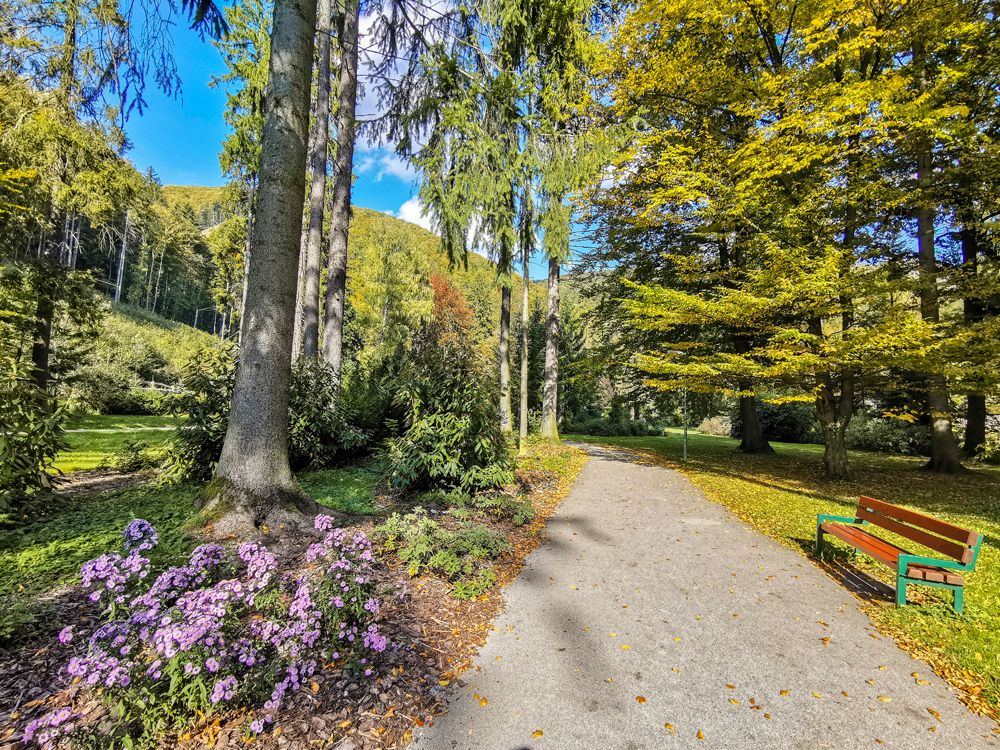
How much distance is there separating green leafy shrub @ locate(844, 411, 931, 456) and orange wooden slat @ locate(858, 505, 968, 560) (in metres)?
11.7

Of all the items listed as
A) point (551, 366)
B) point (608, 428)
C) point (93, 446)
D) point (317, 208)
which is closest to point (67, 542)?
point (93, 446)

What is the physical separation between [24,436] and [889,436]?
75.0 feet

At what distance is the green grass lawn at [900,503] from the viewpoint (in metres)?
3.28

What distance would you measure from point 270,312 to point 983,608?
24.9 feet

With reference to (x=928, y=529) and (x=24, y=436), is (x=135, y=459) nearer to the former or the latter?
(x=24, y=436)

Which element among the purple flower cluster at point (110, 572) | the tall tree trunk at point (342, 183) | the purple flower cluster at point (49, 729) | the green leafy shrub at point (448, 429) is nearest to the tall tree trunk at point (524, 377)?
the green leafy shrub at point (448, 429)

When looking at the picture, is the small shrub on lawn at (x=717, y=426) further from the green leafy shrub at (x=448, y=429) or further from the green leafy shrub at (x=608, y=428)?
the green leafy shrub at (x=448, y=429)

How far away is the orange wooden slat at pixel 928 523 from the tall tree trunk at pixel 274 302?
20.5 ft

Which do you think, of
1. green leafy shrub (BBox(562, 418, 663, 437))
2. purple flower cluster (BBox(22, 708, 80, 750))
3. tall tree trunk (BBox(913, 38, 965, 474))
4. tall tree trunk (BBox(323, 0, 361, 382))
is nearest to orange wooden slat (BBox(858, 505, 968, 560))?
purple flower cluster (BBox(22, 708, 80, 750))

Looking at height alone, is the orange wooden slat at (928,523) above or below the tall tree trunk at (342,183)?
below

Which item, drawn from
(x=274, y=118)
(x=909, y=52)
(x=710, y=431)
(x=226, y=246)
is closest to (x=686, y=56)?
(x=909, y=52)

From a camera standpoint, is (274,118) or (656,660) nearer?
(656,660)

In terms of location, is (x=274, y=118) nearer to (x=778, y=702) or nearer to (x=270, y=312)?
(x=270, y=312)

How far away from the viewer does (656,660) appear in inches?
115
